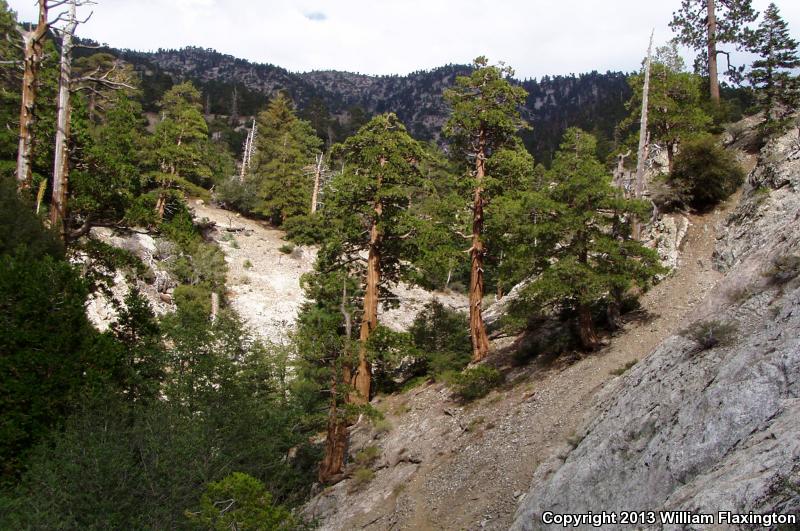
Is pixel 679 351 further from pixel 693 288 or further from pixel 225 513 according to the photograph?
pixel 693 288

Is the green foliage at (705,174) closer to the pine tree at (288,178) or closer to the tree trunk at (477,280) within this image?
the tree trunk at (477,280)

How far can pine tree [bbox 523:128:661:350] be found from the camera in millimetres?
14820

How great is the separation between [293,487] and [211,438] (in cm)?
493

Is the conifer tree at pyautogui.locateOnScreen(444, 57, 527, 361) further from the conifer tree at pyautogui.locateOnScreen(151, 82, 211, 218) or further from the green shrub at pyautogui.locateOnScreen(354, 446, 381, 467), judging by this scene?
the conifer tree at pyautogui.locateOnScreen(151, 82, 211, 218)

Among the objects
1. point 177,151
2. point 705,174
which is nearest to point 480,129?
point 705,174

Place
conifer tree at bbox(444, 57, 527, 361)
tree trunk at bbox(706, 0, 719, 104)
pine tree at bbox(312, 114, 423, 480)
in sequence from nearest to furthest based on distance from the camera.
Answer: pine tree at bbox(312, 114, 423, 480), conifer tree at bbox(444, 57, 527, 361), tree trunk at bbox(706, 0, 719, 104)

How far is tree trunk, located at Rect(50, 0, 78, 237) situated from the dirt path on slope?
10305 mm

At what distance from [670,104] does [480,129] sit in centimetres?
1177

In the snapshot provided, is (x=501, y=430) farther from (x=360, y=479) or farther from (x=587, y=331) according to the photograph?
(x=360, y=479)

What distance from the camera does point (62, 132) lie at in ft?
39.1

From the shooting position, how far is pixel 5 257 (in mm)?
10438

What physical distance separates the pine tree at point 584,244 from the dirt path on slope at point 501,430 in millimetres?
1566

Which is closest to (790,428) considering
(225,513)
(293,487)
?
(225,513)

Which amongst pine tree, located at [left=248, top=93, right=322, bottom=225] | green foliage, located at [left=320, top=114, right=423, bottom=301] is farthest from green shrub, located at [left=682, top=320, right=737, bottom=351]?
pine tree, located at [left=248, top=93, right=322, bottom=225]
